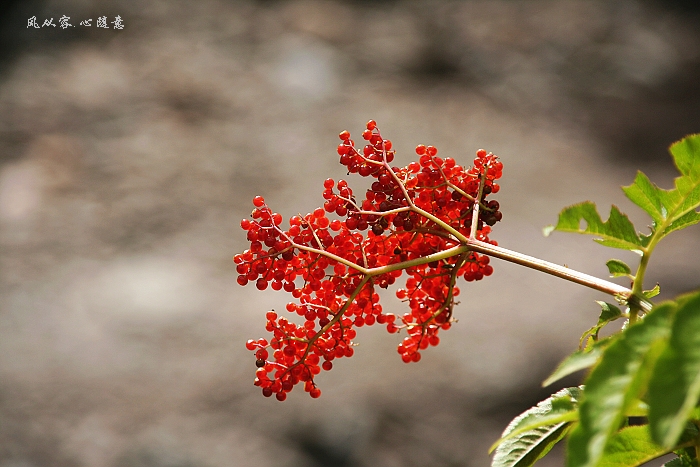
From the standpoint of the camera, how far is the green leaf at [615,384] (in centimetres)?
41

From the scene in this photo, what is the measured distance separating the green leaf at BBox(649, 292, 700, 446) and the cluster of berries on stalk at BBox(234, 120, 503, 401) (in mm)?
430

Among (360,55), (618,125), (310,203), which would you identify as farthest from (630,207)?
(360,55)

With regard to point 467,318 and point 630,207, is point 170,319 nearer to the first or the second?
point 467,318

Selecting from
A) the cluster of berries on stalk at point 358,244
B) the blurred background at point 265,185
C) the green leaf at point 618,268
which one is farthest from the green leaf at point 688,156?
the blurred background at point 265,185

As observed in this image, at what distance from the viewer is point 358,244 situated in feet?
2.88

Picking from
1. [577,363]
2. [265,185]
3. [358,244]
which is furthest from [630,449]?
[265,185]

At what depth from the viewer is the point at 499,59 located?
4645 mm

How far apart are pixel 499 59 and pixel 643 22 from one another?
1108 millimetres

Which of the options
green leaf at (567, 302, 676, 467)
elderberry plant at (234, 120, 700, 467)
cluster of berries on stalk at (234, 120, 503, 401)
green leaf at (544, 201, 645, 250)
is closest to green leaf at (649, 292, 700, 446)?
green leaf at (567, 302, 676, 467)

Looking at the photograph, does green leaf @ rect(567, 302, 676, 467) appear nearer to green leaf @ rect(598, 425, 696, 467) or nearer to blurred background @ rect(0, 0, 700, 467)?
green leaf @ rect(598, 425, 696, 467)

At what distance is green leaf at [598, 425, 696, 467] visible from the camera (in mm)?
608

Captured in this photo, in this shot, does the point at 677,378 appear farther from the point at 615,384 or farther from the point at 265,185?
the point at 265,185

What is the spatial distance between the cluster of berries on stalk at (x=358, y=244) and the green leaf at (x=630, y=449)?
309 millimetres

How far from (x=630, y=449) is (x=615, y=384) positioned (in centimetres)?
25
